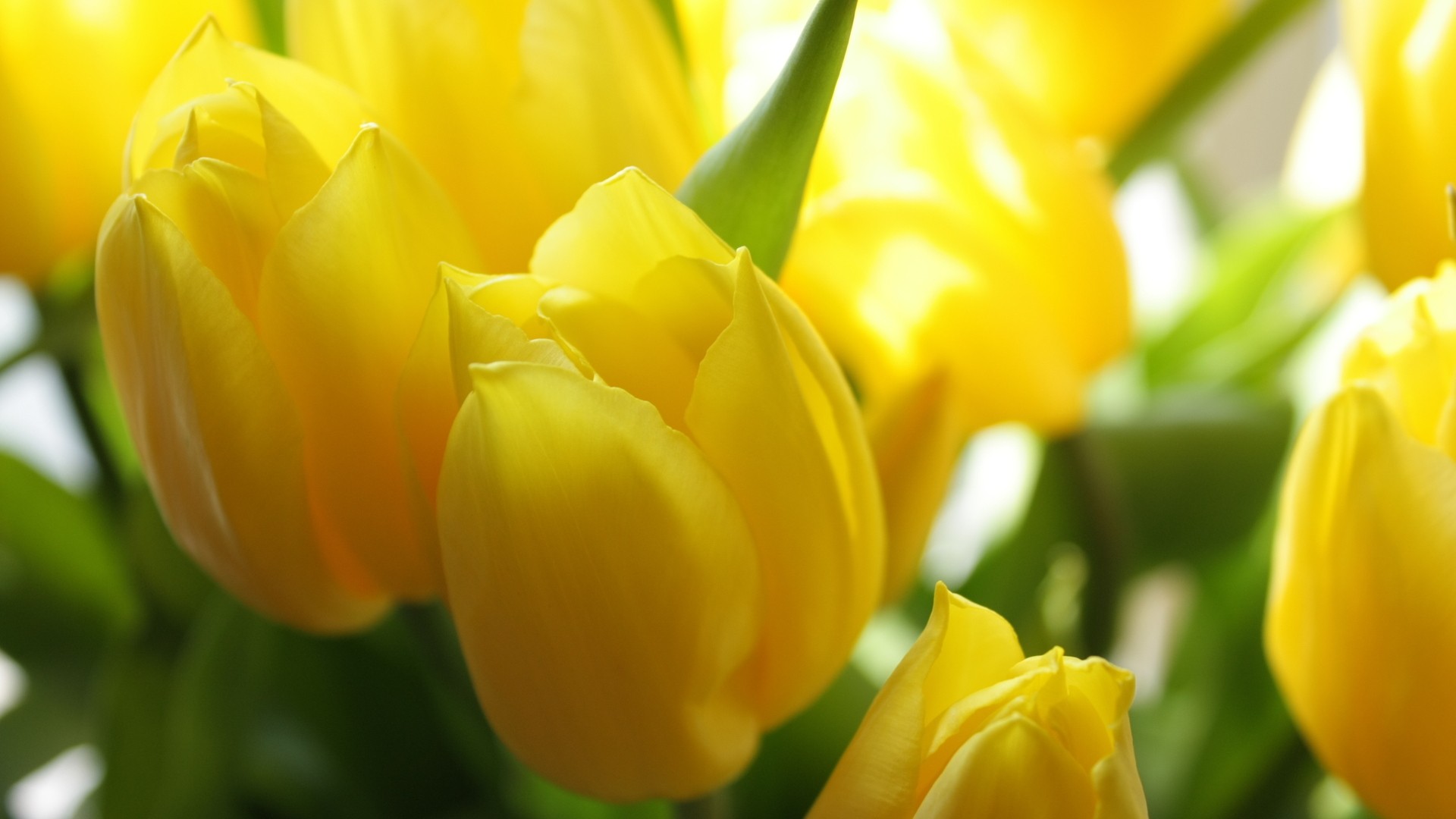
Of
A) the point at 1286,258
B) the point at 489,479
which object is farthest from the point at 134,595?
the point at 1286,258

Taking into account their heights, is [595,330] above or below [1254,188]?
above

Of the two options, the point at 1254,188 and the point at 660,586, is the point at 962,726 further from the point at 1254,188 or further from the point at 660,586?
the point at 1254,188

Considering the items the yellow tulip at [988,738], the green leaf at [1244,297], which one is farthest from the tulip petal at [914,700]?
the green leaf at [1244,297]

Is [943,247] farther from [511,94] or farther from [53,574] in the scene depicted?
[53,574]

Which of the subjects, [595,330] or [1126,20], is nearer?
[595,330]

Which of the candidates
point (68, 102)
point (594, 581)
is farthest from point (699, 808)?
point (68, 102)

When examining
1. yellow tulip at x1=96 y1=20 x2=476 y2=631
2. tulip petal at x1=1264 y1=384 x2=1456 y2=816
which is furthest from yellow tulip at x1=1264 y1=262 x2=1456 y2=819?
yellow tulip at x1=96 y1=20 x2=476 y2=631
